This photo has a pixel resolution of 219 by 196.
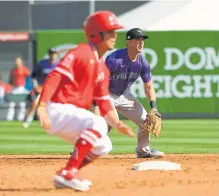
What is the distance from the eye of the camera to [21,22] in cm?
2983

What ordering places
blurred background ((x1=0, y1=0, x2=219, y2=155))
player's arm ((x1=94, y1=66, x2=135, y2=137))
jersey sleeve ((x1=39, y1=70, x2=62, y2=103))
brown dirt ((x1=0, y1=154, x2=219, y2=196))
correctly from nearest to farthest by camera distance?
1. jersey sleeve ((x1=39, y1=70, x2=62, y2=103))
2. brown dirt ((x1=0, y1=154, x2=219, y2=196))
3. player's arm ((x1=94, y1=66, x2=135, y2=137))
4. blurred background ((x1=0, y1=0, x2=219, y2=155))

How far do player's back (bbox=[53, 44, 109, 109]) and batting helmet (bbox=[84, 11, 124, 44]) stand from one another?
12 centimetres

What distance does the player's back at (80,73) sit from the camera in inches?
302

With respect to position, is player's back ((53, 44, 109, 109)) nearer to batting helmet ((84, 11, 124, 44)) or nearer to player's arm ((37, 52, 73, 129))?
player's arm ((37, 52, 73, 129))

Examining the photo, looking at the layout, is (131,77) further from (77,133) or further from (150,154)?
(77,133)

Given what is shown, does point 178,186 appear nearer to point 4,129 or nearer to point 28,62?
point 4,129

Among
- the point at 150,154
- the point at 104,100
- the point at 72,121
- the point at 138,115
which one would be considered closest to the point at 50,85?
the point at 72,121

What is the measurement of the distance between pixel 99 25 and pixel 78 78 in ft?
1.83

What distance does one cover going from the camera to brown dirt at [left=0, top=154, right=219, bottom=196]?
304 inches

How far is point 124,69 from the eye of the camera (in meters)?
11.3

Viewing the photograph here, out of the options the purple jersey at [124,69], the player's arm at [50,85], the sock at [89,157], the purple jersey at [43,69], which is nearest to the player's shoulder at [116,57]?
the purple jersey at [124,69]

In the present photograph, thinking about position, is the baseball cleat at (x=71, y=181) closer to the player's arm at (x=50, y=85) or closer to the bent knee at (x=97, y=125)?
the bent knee at (x=97, y=125)

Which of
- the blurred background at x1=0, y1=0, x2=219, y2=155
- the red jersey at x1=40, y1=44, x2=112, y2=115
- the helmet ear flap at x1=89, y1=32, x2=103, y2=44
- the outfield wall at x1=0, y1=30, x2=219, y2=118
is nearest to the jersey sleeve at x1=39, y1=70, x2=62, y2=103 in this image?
the red jersey at x1=40, y1=44, x2=112, y2=115

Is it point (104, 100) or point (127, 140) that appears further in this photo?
point (127, 140)
